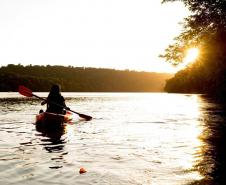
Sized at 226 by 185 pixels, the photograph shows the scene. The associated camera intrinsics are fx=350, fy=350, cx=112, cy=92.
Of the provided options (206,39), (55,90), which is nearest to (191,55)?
(206,39)

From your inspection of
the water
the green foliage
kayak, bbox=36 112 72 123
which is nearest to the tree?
the green foliage

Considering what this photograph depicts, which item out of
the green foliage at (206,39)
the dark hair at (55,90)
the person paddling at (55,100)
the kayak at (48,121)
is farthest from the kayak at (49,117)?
the green foliage at (206,39)

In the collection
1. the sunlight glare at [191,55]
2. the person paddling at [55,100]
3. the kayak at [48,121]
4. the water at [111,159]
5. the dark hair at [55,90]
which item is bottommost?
the water at [111,159]

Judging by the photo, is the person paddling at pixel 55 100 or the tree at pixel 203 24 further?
Answer: the person paddling at pixel 55 100

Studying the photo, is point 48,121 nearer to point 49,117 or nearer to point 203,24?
point 49,117

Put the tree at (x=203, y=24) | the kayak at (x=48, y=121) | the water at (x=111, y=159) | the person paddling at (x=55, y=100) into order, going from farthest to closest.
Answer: the person paddling at (x=55, y=100) < the kayak at (x=48, y=121) < the tree at (x=203, y=24) < the water at (x=111, y=159)

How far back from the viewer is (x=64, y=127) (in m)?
23.3

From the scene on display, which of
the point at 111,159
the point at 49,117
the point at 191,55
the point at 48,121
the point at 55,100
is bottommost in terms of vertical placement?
the point at 111,159

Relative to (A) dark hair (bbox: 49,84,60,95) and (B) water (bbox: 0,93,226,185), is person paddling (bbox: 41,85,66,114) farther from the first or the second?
(B) water (bbox: 0,93,226,185)

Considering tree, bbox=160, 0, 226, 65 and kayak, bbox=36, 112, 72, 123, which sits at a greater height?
tree, bbox=160, 0, 226, 65

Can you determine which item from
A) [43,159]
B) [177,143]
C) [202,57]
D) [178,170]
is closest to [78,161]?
[43,159]

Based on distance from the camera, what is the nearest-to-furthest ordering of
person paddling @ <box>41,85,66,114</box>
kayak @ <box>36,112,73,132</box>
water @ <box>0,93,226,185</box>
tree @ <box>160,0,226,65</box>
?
water @ <box>0,93,226,185</box> → tree @ <box>160,0,226,65</box> → kayak @ <box>36,112,73,132</box> → person paddling @ <box>41,85,66,114</box>

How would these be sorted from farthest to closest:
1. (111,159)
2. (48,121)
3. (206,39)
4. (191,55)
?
(48,121) → (191,55) → (206,39) → (111,159)

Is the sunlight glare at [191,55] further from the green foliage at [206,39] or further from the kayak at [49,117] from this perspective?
the kayak at [49,117]
